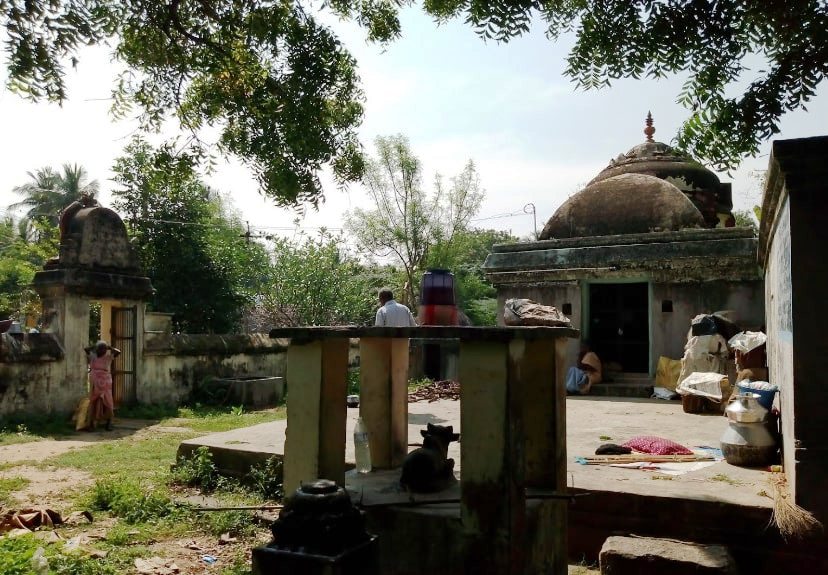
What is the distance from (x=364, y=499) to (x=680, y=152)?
3.90 meters

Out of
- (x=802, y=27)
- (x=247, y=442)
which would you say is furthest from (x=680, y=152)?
(x=247, y=442)

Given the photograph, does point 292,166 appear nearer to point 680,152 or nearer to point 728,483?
point 680,152

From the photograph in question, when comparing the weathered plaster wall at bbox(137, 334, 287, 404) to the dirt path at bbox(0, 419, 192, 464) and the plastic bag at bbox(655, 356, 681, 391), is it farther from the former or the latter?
the plastic bag at bbox(655, 356, 681, 391)

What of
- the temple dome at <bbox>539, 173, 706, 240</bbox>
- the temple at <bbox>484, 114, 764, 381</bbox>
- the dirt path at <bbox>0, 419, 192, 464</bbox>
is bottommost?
the dirt path at <bbox>0, 419, 192, 464</bbox>

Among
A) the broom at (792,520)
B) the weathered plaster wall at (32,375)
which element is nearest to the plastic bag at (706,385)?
the broom at (792,520)

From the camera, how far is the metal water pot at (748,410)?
5.02 m

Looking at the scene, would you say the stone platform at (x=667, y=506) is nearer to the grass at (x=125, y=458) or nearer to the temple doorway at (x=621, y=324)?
the grass at (x=125, y=458)

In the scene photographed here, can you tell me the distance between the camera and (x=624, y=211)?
460 inches

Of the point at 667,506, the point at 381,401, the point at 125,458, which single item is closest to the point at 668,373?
the point at 667,506

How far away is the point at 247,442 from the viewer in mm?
6363

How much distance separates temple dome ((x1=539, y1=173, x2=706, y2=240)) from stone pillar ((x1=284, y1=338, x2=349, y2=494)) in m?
9.17

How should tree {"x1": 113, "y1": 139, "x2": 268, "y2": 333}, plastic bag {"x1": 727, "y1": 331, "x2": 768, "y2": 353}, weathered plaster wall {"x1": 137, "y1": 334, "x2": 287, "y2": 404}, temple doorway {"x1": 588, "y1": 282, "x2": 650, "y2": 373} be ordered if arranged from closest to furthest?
plastic bag {"x1": 727, "y1": 331, "x2": 768, "y2": 353} < temple doorway {"x1": 588, "y1": 282, "x2": 650, "y2": 373} < weathered plaster wall {"x1": 137, "y1": 334, "x2": 287, "y2": 404} < tree {"x1": 113, "y1": 139, "x2": 268, "y2": 333}

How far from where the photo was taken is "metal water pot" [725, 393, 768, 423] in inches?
197

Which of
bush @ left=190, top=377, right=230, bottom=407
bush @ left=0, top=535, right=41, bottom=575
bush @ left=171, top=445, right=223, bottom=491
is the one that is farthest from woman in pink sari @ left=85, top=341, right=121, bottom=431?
bush @ left=0, top=535, right=41, bottom=575
